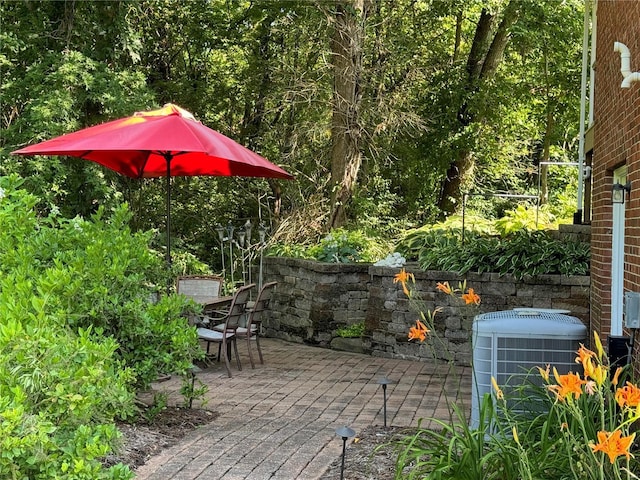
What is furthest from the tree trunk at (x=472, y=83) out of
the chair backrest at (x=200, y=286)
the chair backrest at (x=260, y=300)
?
the chair backrest at (x=260, y=300)

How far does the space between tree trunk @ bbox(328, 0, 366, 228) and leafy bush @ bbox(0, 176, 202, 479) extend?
594 centimetres

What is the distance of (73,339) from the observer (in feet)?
13.3

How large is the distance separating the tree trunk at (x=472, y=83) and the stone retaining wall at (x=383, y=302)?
5.51m

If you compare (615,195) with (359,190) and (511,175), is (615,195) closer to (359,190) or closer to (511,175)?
(359,190)

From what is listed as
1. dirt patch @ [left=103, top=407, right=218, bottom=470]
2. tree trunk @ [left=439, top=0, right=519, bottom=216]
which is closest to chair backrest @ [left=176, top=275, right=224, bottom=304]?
dirt patch @ [left=103, top=407, right=218, bottom=470]

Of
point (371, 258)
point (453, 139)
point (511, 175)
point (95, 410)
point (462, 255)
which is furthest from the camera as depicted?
point (511, 175)

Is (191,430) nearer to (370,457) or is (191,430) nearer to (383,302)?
(370,457)

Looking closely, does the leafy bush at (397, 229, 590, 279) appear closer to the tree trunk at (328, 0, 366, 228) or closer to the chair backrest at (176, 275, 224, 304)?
the chair backrest at (176, 275, 224, 304)

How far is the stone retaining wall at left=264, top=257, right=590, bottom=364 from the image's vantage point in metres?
7.92

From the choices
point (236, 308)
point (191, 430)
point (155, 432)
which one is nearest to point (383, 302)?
point (236, 308)

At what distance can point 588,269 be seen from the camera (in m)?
7.80

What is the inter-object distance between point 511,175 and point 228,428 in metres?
11.9

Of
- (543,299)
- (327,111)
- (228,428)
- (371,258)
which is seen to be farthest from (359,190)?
(228,428)

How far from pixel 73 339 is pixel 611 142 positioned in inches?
162
